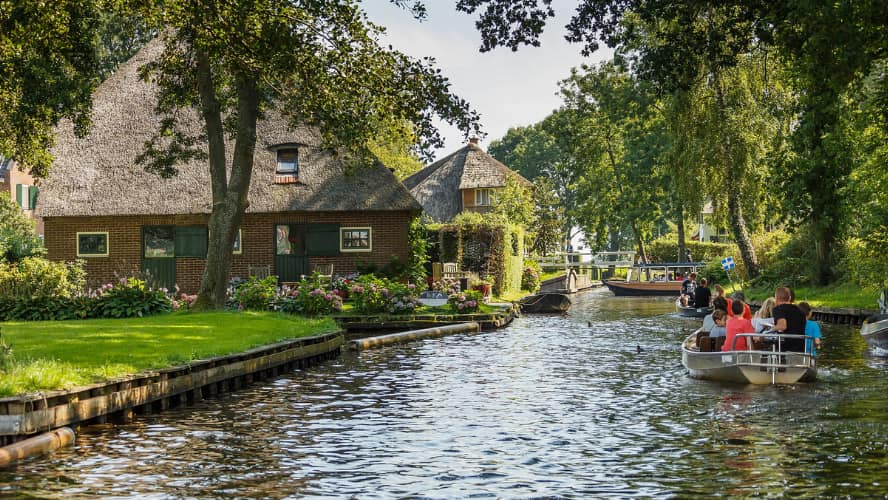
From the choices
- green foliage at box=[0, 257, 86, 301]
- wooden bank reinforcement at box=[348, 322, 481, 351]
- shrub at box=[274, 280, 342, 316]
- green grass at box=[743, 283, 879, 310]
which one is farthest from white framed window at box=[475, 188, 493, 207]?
green foliage at box=[0, 257, 86, 301]

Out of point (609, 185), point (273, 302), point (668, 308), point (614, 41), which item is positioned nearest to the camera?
point (614, 41)

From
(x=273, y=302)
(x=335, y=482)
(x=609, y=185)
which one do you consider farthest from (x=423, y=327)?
(x=609, y=185)

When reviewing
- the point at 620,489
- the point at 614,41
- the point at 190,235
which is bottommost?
the point at 620,489

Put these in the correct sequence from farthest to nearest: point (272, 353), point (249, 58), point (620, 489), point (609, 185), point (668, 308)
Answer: point (609, 185) < point (668, 308) < point (249, 58) < point (272, 353) < point (620, 489)

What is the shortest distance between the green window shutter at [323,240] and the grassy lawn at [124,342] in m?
14.0

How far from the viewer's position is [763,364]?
17.7 metres

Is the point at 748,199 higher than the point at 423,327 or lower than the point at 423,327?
higher

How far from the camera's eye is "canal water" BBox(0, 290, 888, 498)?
414 inches

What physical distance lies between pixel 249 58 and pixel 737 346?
13.6 meters

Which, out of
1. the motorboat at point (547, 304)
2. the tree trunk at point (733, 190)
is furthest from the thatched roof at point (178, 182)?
the tree trunk at point (733, 190)

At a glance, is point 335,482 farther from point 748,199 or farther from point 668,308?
point 668,308

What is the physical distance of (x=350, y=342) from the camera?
26.0 meters

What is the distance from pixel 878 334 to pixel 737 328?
7.31 m

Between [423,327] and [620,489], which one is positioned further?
[423,327]
